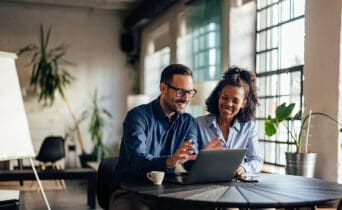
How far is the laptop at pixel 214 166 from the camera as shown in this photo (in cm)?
231

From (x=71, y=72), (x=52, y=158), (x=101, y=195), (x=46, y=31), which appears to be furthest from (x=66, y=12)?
(x=101, y=195)

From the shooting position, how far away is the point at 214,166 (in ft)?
7.87

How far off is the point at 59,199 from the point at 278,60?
11.8ft

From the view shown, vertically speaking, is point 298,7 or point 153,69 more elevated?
point 298,7

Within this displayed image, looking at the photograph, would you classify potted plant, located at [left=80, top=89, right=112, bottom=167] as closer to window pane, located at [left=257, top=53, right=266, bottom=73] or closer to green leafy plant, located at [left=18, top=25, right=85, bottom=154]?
green leafy plant, located at [left=18, top=25, right=85, bottom=154]

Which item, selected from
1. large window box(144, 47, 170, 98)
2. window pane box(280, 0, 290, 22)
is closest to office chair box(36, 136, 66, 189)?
large window box(144, 47, 170, 98)

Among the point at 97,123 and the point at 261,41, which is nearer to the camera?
the point at 261,41

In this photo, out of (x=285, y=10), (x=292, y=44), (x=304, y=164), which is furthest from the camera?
(x=285, y=10)

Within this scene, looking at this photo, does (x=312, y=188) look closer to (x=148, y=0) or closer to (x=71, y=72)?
(x=148, y=0)

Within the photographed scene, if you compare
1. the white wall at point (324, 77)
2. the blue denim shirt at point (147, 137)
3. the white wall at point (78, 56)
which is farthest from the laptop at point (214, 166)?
the white wall at point (78, 56)

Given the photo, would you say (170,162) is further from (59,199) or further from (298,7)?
(59,199)

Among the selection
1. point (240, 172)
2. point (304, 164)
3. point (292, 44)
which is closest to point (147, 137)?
point (240, 172)

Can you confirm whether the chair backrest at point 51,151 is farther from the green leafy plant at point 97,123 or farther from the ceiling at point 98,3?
the ceiling at point 98,3

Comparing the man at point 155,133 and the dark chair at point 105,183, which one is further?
the dark chair at point 105,183
